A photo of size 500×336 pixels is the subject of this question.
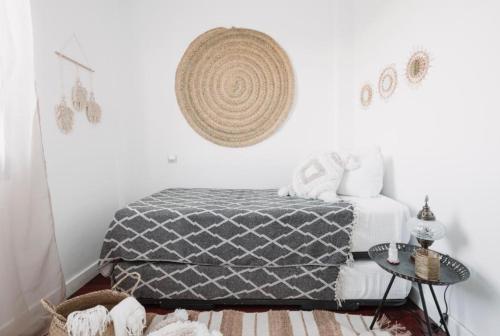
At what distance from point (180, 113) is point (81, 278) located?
5.49 feet

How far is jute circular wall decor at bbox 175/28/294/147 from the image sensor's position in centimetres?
271

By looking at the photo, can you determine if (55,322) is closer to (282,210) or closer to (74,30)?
(282,210)

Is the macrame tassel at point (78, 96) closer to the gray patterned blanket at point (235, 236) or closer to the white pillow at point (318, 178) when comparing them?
the gray patterned blanket at point (235, 236)

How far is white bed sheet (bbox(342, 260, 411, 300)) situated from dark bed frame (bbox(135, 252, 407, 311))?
45mm

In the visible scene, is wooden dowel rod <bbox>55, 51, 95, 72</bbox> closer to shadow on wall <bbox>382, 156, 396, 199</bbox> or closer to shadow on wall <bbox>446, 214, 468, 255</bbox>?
shadow on wall <bbox>382, 156, 396, 199</bbox>

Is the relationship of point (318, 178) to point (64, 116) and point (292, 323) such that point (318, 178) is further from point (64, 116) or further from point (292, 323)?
point (64, 116)

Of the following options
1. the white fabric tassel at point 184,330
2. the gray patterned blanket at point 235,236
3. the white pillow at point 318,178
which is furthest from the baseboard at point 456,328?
the white fabric tassel at point 184,330

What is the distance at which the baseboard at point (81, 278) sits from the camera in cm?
194

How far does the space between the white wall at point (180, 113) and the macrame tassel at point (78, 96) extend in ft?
2.15

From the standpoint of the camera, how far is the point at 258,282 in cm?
169

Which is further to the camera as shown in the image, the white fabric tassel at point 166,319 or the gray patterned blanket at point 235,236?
the gray patterned blanket at point 235,236

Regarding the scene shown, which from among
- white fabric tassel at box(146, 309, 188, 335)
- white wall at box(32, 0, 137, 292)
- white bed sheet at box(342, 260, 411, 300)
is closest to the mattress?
white bed sheet at box(342, 260, 411, 300)

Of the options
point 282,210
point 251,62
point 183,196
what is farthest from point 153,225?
point 251,62

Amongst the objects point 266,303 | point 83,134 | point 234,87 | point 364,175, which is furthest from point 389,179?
point 83,134
